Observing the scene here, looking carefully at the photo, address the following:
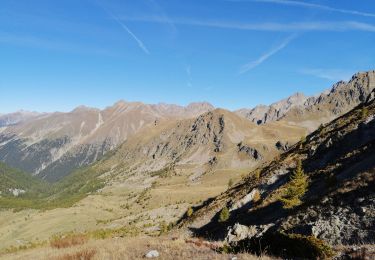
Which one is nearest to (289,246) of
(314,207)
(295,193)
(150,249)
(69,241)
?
(150,249)

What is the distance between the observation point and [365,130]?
73.0 m

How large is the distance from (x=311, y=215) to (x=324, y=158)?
111 ft

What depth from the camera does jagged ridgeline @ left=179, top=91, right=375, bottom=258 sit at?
57.5 feet

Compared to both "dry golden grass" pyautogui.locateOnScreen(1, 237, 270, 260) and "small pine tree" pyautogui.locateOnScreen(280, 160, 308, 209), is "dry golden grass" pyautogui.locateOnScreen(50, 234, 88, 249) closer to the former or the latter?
"dry golden grass" pyautogui.locateOnScreen(1, 237, 270, 260)

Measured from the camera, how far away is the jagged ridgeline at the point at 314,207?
17.5m

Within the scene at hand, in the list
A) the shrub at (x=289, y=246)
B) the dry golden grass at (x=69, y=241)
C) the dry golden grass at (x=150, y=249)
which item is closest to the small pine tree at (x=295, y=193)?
the dry golden grass at (x=69, y=241)

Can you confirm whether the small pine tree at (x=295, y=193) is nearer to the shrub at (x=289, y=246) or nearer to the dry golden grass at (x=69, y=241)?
the dry golden grass at (x=69, y=241)

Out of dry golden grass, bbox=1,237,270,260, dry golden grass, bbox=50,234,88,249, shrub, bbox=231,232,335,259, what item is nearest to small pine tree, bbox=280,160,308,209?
dry golden grass, bbox=50,234,88,249

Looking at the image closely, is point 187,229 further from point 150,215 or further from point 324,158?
point 150,215

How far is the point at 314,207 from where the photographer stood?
44.8 m

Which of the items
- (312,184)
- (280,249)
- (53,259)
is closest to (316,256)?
(280,249)

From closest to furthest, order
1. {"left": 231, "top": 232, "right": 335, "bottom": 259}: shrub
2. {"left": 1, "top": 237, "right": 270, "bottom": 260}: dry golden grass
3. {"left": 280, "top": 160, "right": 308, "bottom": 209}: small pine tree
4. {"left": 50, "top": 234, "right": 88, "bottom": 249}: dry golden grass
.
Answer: {"left": 231, "top": 232, "right": 335, "bottom": 259}: shrub < {"left": 1, "top": 237, "right": 270, "bottom": 260}: dry golden grass < {"left": 50, "top": 234, "right": 88, "bottom": 249}: dry golden grass < {"left": 280, "top": 160, "right": 308, "bottom": 209}: small pine tree

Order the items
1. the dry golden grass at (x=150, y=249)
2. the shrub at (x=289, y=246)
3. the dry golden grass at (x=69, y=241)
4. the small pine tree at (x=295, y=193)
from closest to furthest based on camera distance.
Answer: the shrub at (x=289, y=246)
the dry golden grass at (x=150, y=249)
the dry golden grass at (x=69, y=241)
the small pine tree at (x=295, y=193)

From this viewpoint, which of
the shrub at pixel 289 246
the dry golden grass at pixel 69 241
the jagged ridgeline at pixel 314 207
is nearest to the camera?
the shrub at pixel 289 246
